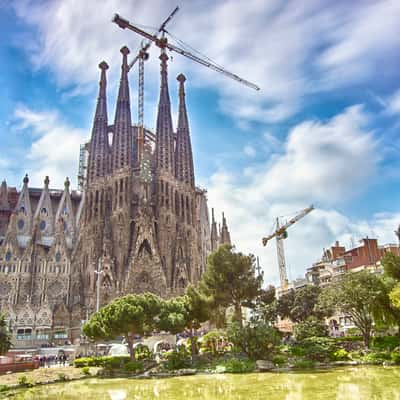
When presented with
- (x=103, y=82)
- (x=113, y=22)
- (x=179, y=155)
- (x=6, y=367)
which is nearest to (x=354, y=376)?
(x=6, y=367)

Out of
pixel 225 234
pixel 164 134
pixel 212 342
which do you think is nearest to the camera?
pixel 212 342

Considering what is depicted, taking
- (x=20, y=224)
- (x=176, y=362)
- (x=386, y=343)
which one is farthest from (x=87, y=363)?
(x=20, y=224)

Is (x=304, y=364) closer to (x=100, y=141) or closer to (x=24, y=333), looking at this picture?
(x=24, y=333)

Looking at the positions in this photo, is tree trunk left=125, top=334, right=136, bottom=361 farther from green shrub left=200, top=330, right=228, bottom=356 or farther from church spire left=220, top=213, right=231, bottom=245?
church spire left=220, top=213, right=231, bottom=245

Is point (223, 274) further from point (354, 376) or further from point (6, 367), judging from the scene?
point (6, 367)

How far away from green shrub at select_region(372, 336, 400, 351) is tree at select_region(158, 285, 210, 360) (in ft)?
47.2

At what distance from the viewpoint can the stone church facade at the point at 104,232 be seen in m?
65.7

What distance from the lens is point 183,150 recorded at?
84.6 metres

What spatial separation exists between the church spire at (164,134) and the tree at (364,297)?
48132 millimetres

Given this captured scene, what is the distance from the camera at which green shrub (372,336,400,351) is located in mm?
32531

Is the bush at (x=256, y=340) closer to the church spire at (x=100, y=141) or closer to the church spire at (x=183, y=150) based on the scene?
the church spire at (x=183, y=150)

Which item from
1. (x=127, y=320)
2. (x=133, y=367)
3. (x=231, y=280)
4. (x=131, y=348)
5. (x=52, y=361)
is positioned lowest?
(x=133, y=367)

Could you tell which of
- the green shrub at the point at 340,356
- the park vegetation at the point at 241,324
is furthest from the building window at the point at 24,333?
the green shrub at the point at 340,356

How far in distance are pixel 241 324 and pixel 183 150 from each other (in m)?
54.9
